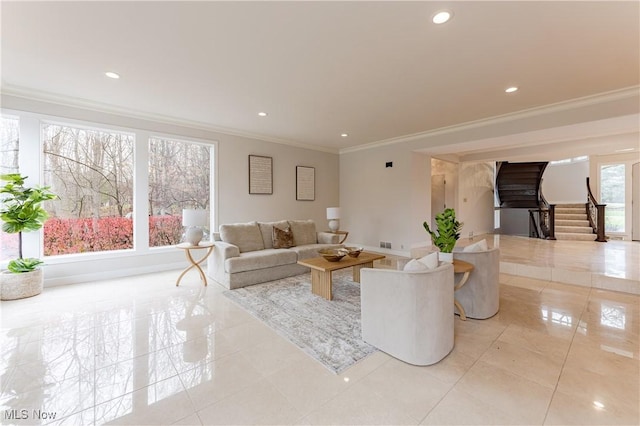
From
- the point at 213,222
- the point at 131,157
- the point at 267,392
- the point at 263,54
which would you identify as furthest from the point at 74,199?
the point at 267,392

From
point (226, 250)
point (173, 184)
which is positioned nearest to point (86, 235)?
point (173, 184)

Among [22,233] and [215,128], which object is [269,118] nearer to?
[215,128]

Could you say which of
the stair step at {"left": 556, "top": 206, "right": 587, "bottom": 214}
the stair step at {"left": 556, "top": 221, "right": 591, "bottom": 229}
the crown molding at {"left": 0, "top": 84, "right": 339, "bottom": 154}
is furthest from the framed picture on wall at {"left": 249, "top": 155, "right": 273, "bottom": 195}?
the stair step at {"left": 556, "top": 206, "right": 587, "bottom": 214}

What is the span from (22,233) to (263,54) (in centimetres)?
416

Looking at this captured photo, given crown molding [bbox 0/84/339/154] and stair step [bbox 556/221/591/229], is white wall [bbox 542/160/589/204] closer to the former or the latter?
stair step [bbox 556/221/591/229]

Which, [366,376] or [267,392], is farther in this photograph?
[366,376]

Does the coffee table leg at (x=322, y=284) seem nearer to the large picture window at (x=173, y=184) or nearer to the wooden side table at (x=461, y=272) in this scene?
the wooden side table at (x=461, y=272)

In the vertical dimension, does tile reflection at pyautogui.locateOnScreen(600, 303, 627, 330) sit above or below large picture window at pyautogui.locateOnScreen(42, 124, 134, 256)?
below

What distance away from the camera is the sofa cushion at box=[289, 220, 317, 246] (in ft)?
16.4

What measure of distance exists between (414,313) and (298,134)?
4.68m

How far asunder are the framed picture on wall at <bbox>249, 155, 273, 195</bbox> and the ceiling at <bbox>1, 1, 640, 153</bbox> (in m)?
1.57

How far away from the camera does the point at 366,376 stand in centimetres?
185

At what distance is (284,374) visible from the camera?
188 centimetres

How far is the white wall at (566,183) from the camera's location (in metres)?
8.52
